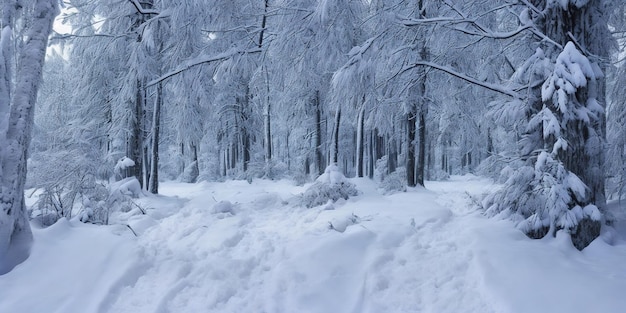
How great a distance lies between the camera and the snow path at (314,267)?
4.20 metres

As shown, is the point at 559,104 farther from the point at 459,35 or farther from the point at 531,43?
the point at 459,35

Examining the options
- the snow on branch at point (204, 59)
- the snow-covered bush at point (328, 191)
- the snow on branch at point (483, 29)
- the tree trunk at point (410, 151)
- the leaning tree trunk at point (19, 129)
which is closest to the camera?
the leaning tree trunk at point (19, 129)

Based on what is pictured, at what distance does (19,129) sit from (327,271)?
4.64 metres

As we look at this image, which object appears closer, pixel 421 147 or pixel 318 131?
pixel 421 147

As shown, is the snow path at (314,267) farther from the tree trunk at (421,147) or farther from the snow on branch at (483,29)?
the tree trunk at (421,147)

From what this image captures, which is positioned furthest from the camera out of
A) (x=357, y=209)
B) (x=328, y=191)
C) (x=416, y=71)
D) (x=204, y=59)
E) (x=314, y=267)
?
(x=328, y=191)

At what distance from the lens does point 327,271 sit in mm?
4715

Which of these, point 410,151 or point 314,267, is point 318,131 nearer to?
point 410,151

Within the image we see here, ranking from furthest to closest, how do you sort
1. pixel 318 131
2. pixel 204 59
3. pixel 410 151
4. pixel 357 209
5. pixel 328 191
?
1. pixel 318 131
2. pixel 410 151
3. pixel 328 191
4. pixel 357 209
5. pixel 204 59

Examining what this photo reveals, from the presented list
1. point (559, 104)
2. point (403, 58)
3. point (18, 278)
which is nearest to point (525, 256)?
point (559, 104)

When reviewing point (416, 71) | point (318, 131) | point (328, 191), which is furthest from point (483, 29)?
point (318, 131)

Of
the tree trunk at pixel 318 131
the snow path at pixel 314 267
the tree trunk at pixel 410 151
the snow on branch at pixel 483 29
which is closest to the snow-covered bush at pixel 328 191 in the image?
the snow path at pixel 314 267

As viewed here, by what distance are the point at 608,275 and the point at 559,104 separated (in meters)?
2.07

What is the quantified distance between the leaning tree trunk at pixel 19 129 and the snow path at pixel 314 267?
1.63 meters
